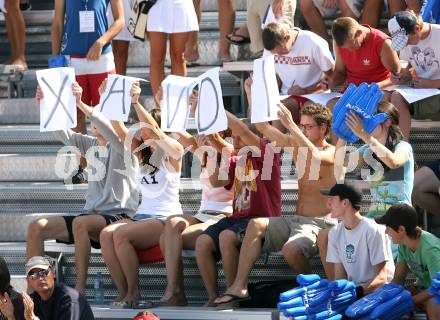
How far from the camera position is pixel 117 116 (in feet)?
31.3

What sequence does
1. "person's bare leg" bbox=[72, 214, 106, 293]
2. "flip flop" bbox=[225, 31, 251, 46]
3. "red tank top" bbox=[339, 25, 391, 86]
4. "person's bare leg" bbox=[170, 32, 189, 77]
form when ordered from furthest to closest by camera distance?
"flip flop" bbox=[225, 31, 251, 46], "person's bare leg" bbox=[170, 32, 189, 77], "red tank top" bbox=[339, 25, 391, 86], "person's bare leg" bbox=[72, 214, 106, 293]

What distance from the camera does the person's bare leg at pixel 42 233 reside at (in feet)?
31.5

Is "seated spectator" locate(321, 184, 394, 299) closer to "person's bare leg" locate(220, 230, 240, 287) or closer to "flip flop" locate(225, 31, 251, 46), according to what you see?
"person's bare leg" locate(220, 230, 240, 287)

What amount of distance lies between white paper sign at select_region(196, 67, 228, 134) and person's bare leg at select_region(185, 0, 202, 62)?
2.25m

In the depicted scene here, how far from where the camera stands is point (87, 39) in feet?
36.1

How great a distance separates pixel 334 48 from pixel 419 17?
708mm

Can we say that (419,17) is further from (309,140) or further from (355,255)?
(355,255)

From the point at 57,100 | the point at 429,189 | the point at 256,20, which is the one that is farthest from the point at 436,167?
the point at 57,100

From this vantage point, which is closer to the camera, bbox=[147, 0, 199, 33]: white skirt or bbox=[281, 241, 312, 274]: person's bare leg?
bbox=[281, 241, 312, 274]: person's bare leg

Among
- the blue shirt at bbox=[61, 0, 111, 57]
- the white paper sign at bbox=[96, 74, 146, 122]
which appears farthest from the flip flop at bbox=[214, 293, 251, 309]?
the blue shirt at bbox=[61, 0, 111, 57]

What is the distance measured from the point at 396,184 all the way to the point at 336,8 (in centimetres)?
277

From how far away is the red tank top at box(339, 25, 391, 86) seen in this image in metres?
10.0

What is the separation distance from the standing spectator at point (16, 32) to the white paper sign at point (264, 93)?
3.58m

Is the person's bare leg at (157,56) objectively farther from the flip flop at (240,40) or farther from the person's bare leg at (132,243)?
the person's bare leg at (132,243)
